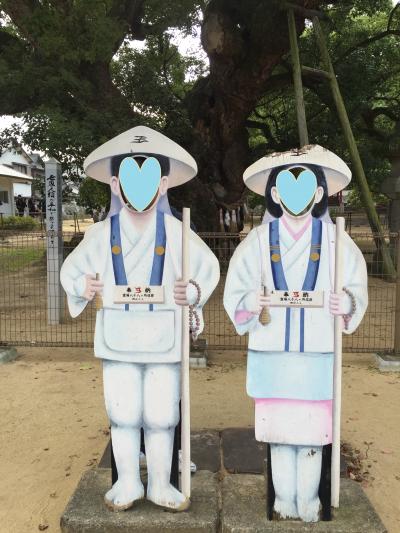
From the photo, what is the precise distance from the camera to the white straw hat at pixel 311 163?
9.04 feet

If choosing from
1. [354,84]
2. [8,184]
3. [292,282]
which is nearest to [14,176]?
[8,184]

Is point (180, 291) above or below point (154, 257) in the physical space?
below

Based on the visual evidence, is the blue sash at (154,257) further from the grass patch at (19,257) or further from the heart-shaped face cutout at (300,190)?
the grass patch at (19,257)

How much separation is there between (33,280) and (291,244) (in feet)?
34.0

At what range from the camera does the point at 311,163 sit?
2.75 metres

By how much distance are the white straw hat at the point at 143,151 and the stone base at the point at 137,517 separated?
1936 millimetres

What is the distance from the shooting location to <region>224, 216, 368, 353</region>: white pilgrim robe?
2.72 m

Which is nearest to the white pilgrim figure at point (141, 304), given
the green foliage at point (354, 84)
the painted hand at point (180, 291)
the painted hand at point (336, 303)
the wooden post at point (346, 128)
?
the painted hand at point (180, 291)

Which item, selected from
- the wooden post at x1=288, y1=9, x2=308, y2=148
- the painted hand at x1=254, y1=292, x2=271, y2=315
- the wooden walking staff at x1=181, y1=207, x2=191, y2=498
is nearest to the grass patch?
the wooden post at x1=288, y1=9, x2=308, y2=148

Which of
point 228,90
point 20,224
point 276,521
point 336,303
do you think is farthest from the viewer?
point 20,224

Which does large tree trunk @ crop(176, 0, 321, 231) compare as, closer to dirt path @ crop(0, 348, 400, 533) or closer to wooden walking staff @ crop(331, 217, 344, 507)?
dirt path @ crop(0, 348, 400, 533)

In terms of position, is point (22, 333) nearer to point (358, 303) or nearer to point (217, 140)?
point (358, 303)

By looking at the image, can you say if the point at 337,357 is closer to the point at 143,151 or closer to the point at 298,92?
the point at 143,151

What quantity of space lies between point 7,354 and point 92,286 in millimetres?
3795
